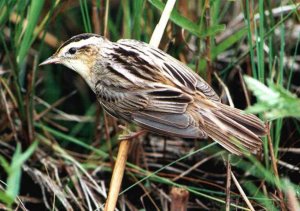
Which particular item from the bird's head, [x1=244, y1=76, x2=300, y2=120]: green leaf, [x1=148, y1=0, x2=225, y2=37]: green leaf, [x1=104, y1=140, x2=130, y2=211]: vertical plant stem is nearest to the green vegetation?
[x1=148, y1=0, x2=225, y2=37]: green leaf

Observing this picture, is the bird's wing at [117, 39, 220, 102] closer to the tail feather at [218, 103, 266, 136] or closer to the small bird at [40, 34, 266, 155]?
the small bird at [40, 34, 266, 155]

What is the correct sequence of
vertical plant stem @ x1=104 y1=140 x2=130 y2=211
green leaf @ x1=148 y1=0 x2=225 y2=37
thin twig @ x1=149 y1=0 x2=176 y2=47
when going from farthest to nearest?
green leaf @ x1=148 y1=0 x2=225 y2=37 < thin twig @ x1=149 y1=0 x2=176 y2=47 < vertical plant stem @ x1=104 y1=140 x2=130 y2=211

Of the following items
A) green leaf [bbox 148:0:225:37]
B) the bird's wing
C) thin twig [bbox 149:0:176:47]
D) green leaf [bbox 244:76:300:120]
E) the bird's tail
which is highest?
green leaf [bbox 148:0:225:37]

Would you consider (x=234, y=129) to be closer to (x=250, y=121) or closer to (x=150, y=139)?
(x=250, y=121)

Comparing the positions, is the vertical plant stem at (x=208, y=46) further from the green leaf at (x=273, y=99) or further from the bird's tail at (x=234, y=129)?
the green leaf at (x=273, y=99)

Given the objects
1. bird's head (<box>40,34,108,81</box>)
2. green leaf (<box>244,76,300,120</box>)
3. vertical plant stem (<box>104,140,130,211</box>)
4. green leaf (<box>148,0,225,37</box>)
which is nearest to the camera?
green leaf (<box>244,76,300,120</box>)

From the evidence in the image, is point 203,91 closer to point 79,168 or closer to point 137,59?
point 137,59

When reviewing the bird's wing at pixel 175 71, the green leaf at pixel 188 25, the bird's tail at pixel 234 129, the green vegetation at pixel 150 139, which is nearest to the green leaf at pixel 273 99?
the bird's tail at pixel 234 129

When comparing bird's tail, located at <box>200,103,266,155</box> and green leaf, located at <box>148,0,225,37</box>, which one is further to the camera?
green leaf, located at <box>148,0,225,37</box>
